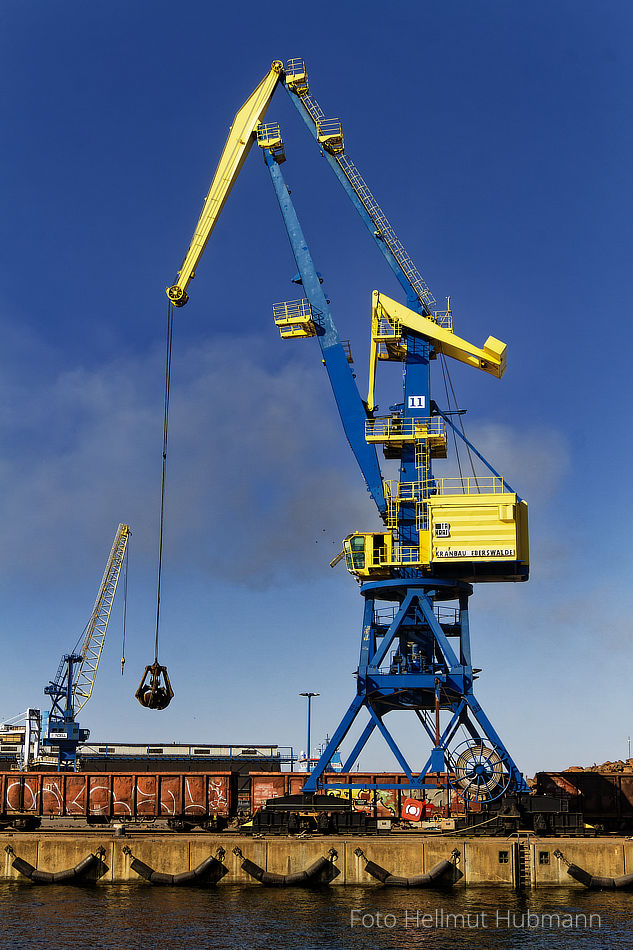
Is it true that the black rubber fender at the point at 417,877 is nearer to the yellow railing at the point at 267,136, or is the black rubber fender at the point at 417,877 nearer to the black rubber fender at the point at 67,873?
the black rubber fender at the point at 67,873

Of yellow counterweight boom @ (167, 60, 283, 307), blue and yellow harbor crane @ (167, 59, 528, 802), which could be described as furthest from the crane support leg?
yellow counterweight boom @ (167, 60, 283, 307)

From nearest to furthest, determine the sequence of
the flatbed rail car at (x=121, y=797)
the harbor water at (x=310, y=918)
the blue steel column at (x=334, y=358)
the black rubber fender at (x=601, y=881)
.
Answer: the harbor water at (x=310, y=918) → the black rubber fender at (x=601, y=881) → the flatbed rail car at (x=121, y=797) → the blue steel column at (x=334, y=358)

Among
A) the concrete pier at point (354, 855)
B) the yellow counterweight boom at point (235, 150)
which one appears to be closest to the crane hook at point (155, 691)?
the concrete pier at point (354, 855)

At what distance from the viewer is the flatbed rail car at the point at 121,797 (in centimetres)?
5306

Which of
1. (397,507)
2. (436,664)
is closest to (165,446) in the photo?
(397,507)

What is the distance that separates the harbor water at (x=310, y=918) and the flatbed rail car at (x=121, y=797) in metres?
12.5

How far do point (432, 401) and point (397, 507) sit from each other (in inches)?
263

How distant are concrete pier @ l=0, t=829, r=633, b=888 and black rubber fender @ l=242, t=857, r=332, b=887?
0.31 meters

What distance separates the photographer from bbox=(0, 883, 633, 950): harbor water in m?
30.4

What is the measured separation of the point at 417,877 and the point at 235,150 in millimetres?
41655

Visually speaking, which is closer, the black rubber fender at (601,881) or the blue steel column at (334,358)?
the black rubber fender at (601,881)

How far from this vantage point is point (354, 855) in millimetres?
40469

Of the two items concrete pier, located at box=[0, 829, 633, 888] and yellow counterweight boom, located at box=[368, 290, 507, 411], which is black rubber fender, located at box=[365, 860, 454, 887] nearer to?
concrete pier, located at box=[0, 829, 633, 888]

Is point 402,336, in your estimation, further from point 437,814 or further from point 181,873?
point 181,873
